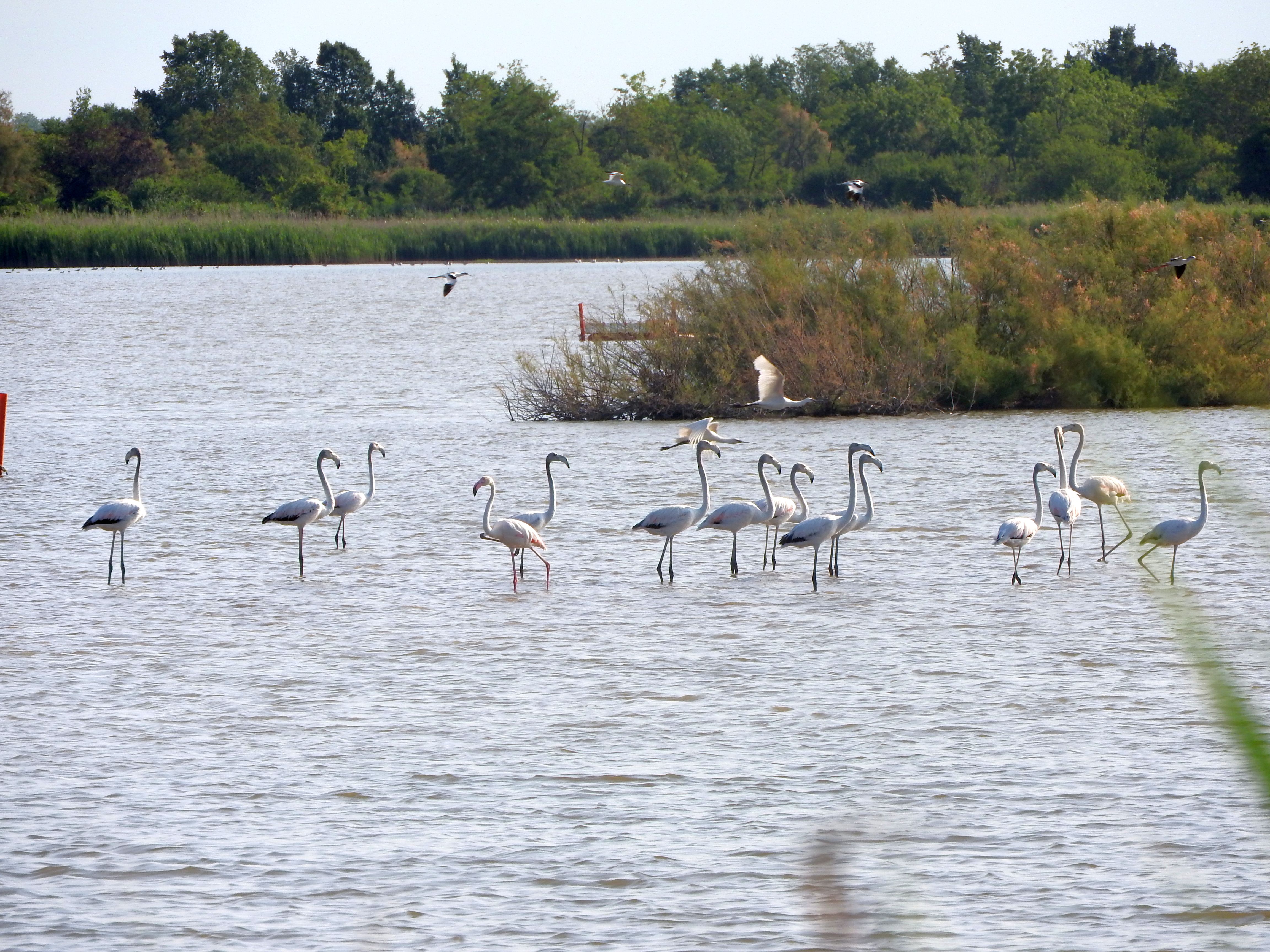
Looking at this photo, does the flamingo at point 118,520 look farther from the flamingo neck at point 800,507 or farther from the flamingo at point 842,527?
the flamingo at point 842,527

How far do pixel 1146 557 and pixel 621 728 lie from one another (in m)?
6.05

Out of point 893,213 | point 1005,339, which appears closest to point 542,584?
point 1005,339

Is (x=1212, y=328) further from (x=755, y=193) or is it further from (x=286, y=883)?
(x=755, y=193)

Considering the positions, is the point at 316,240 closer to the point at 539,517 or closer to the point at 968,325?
the point at 968,325

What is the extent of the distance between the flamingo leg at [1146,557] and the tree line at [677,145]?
4436 cm

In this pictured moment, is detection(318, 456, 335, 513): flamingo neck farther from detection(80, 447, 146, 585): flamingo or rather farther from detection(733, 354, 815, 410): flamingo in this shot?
detection(733, 354, 815, 410): flamingo

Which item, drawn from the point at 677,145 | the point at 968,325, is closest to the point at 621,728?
the point at 968,325

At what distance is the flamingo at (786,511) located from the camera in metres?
11.4

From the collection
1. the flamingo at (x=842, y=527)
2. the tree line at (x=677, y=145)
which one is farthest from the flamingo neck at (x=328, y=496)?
the tree line at (x=677, y=145)

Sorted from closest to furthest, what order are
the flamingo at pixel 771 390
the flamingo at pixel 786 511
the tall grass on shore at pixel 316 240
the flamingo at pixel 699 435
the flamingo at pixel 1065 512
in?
the flamingo at pixel 1065 512 → the flamingo at pixel 786 511 → the flamingo at pixel 699 435 → the flamingo at pixel 771 390 → the tall grass on shore at pixel 316 240

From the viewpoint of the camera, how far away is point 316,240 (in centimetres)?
6028

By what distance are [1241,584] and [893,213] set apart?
34200mm

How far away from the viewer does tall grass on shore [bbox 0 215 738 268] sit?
60.3m

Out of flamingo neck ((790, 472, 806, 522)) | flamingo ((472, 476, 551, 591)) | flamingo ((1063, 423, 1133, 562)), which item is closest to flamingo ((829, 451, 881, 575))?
flamingo neck ((790, 472, 806, 522))
